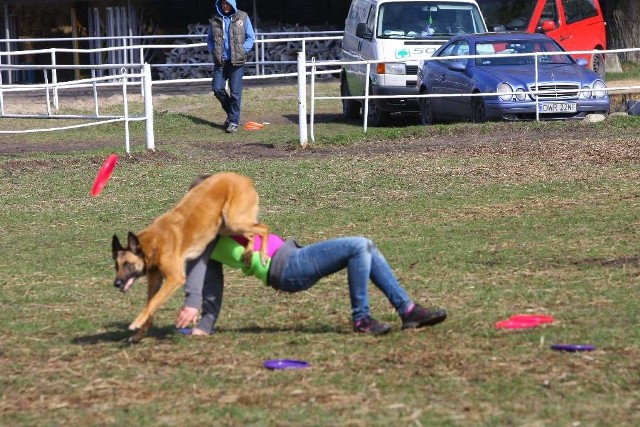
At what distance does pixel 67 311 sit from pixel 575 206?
549 centimetres

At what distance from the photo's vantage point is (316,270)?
22.1ft

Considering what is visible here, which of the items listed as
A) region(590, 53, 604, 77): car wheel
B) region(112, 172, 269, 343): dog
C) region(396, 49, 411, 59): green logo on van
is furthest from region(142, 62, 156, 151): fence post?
region(112, 172, 269, 343): dog

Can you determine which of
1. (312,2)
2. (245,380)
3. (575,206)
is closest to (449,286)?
(245,380)

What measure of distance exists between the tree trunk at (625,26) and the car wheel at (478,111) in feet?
40.1

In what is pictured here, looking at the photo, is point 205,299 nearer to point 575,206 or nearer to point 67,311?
point 67,311

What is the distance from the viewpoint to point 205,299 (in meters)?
6.95

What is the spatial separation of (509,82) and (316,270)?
38.7 ft

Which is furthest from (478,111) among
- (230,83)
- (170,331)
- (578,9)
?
(170,331)

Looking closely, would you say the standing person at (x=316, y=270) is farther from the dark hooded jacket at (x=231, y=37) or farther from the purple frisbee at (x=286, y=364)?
the dark hooded jacket at (x=231, y=37)

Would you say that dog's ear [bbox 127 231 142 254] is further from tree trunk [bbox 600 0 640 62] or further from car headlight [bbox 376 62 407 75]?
tree trunk [bbox 600 0 640 62]

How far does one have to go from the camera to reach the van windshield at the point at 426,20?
20484 mm

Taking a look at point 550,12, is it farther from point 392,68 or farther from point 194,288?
point 194,288

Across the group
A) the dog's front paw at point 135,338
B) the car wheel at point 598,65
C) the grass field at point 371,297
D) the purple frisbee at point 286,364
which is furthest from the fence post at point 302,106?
the purple frisbee at point 286,364

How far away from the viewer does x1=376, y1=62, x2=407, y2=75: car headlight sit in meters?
20.0
